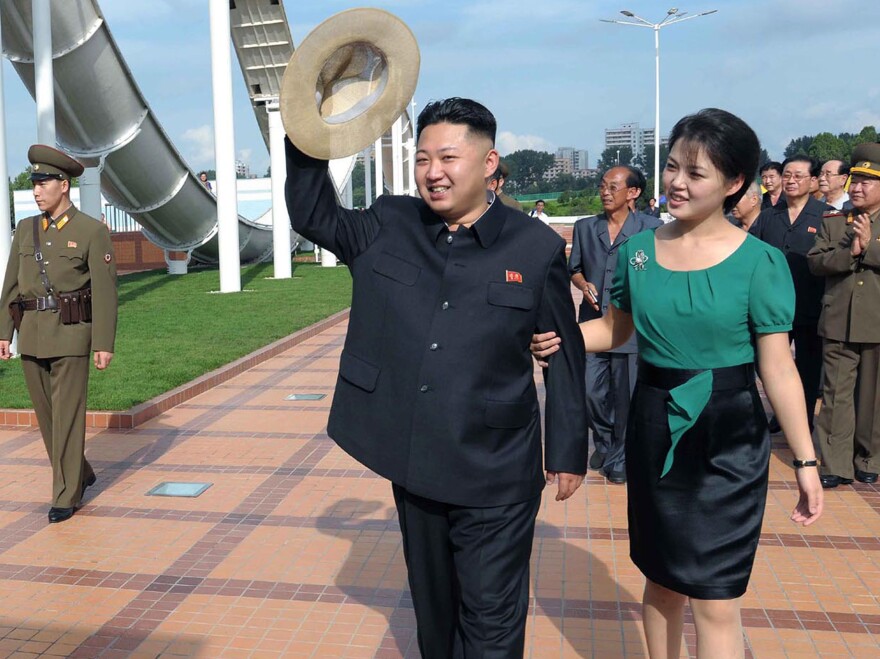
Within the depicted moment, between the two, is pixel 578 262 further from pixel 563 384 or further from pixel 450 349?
pixel 450 349

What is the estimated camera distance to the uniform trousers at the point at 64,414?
17.6 feet

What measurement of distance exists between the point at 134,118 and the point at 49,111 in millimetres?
7586

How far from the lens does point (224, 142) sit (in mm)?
18812

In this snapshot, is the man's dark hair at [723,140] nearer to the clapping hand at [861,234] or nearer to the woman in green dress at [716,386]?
the woman in green dress at [716,386]

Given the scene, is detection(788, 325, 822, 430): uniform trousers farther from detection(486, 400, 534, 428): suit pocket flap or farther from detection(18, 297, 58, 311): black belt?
detection(18, 297, 58, 311): black belt

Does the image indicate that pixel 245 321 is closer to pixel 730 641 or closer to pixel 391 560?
pixel 391 560

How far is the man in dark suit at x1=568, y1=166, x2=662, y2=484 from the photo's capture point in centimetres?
596

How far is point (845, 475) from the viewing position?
5938mm

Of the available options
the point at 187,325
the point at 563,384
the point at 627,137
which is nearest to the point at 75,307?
the point at 563,384

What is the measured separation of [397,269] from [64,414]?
337cm

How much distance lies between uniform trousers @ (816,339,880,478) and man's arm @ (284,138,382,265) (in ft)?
13.8

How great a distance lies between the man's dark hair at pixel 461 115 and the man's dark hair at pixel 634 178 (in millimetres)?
3427

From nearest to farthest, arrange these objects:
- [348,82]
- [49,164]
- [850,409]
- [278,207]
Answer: [348,82]
[49,164]
[850,409]
[278,207]

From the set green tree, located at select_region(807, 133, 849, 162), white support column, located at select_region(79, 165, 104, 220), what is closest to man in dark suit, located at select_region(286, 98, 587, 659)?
white support column, located at select_region(79, 165, 104, 220)
